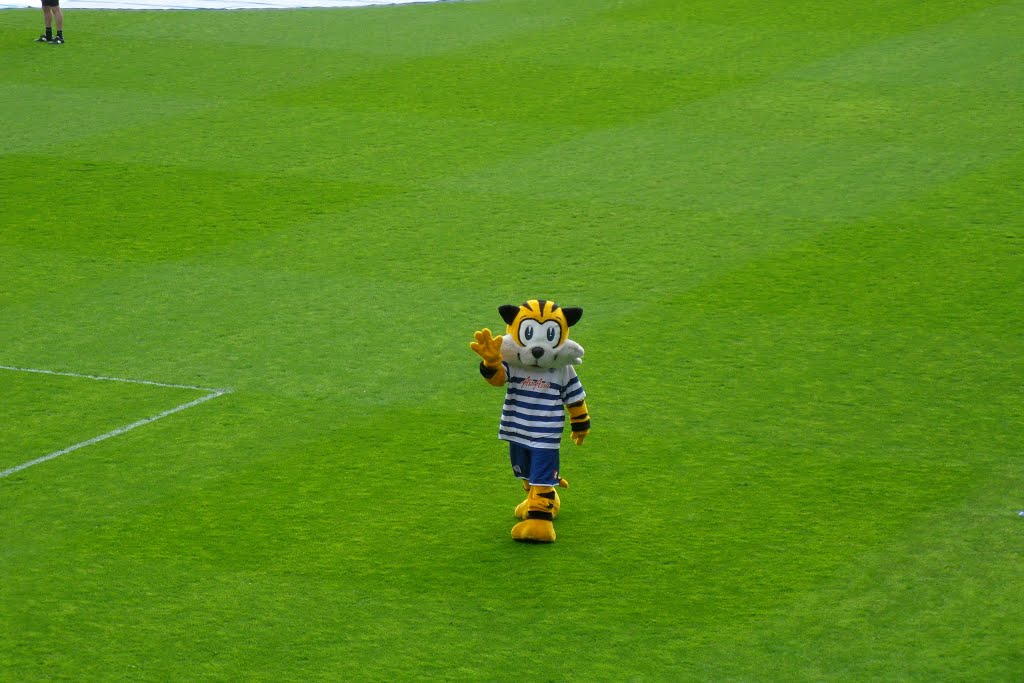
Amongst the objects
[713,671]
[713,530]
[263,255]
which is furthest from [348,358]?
[713,671]

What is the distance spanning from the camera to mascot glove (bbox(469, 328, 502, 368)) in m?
8.29

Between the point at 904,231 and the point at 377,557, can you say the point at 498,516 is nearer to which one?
the point at 377,557

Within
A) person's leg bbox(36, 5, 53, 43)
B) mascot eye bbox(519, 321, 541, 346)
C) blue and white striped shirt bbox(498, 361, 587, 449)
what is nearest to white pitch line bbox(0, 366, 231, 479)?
blue and white striped shirt bbox(498, 361, 587, 449)

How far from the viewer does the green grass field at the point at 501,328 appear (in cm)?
775

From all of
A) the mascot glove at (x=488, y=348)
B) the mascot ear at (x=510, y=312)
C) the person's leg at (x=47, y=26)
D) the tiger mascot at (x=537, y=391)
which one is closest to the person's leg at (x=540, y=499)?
the tiger mascot at (x=537, y=391)

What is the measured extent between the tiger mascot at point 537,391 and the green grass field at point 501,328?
0.28 metres

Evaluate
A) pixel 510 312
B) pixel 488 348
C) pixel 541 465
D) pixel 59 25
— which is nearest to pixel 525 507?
pixel 541 465

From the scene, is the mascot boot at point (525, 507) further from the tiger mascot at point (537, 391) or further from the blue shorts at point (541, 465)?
the blue shorts at point (541, 465)

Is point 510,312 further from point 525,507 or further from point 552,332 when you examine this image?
point 525,507

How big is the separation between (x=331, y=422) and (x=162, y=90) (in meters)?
10.8

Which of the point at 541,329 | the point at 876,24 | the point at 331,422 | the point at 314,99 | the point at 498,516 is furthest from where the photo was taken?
the point at 876,24

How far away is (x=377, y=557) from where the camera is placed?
843cm

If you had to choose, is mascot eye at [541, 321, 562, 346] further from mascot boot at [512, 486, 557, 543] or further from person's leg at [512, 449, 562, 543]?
mascot boot at [512, 486, 557, 543]

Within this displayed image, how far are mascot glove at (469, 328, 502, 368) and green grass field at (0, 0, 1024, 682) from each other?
3.29ft
